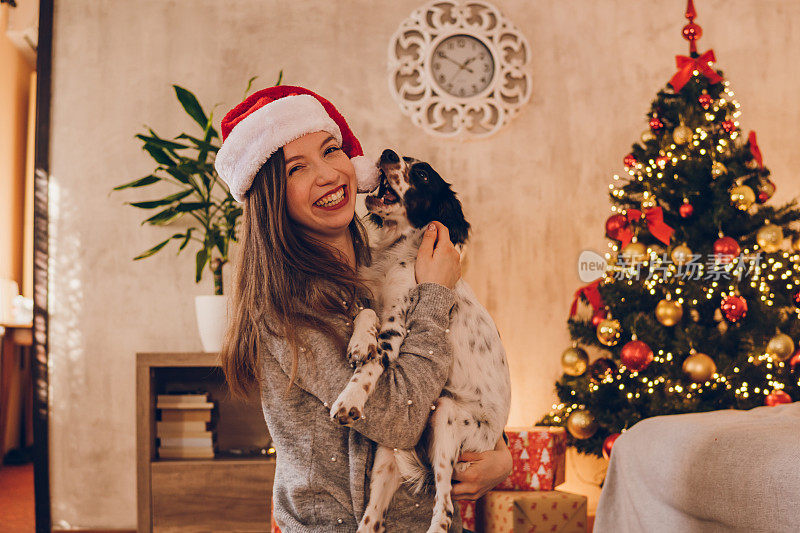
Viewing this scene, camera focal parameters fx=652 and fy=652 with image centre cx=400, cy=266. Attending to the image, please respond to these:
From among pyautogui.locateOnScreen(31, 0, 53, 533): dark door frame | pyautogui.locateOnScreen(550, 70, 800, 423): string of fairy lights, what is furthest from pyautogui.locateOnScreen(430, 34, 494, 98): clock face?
pyautogui.locateOnScreen(31, 0, 53, 533): dark door frame

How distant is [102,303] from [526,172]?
89.8 inches

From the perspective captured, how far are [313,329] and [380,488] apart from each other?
0.30m

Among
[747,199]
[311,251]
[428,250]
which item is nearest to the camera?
[311,251]

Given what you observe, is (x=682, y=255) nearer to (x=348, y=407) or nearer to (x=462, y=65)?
(x=462, y=65)

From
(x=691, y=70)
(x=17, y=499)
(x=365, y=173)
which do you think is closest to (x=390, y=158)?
(x=365, y=173)

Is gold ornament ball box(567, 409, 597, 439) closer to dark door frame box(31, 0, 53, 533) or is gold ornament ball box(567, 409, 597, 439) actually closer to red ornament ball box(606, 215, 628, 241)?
red ornament ball box(606, 215, 628, 241)

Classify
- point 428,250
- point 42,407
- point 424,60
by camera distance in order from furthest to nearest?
1. point 424,60
2. point 42,407
3. point 428,250

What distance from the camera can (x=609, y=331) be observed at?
2.79 metres

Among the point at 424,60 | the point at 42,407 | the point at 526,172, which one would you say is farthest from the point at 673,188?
the point at 42,407

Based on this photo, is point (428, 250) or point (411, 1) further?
point (411, 1)

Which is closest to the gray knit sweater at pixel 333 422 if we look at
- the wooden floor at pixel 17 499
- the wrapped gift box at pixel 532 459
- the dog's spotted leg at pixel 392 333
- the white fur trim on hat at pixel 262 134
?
the dog's spotted leg at pixel 392 333

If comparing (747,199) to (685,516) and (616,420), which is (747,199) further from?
(685,516)

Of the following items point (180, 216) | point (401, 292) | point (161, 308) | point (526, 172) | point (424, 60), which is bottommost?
point (161, 308)

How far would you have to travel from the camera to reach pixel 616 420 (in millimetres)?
2812
